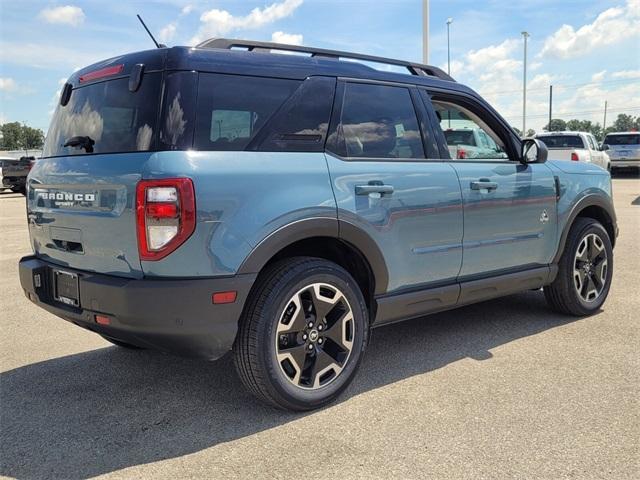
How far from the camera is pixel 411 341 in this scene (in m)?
4.49

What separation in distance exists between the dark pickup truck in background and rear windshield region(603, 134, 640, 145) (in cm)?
2366

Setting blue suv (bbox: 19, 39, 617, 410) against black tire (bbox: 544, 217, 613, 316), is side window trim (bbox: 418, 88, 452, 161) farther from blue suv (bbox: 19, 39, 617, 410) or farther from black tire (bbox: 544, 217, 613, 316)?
black tire (bbox: 544, 217, 613, 316)

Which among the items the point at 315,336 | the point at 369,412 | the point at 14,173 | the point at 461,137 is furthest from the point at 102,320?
the point at 14,173

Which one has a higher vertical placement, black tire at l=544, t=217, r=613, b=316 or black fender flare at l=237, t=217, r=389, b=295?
black fender flare at l=237, t=217, r=389, b=295

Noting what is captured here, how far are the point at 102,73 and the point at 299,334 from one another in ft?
5.96

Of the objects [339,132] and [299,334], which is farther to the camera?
[339,132]

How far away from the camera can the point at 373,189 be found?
11.3ft

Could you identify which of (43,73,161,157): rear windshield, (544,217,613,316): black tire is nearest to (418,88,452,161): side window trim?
(544,217,613,316): black tire

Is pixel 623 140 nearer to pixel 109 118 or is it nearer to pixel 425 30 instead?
pixel 425 30

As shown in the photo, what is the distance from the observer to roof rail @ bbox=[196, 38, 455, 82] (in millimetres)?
3295

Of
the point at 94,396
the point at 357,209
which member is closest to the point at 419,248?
the point at 357,209

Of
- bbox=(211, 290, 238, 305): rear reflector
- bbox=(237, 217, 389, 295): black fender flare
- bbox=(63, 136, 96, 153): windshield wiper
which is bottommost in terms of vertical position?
bbox=(211, 290, 238, 305): rear reflector

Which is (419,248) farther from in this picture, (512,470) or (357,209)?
(512,470)

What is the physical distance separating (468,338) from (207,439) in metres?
2.32
